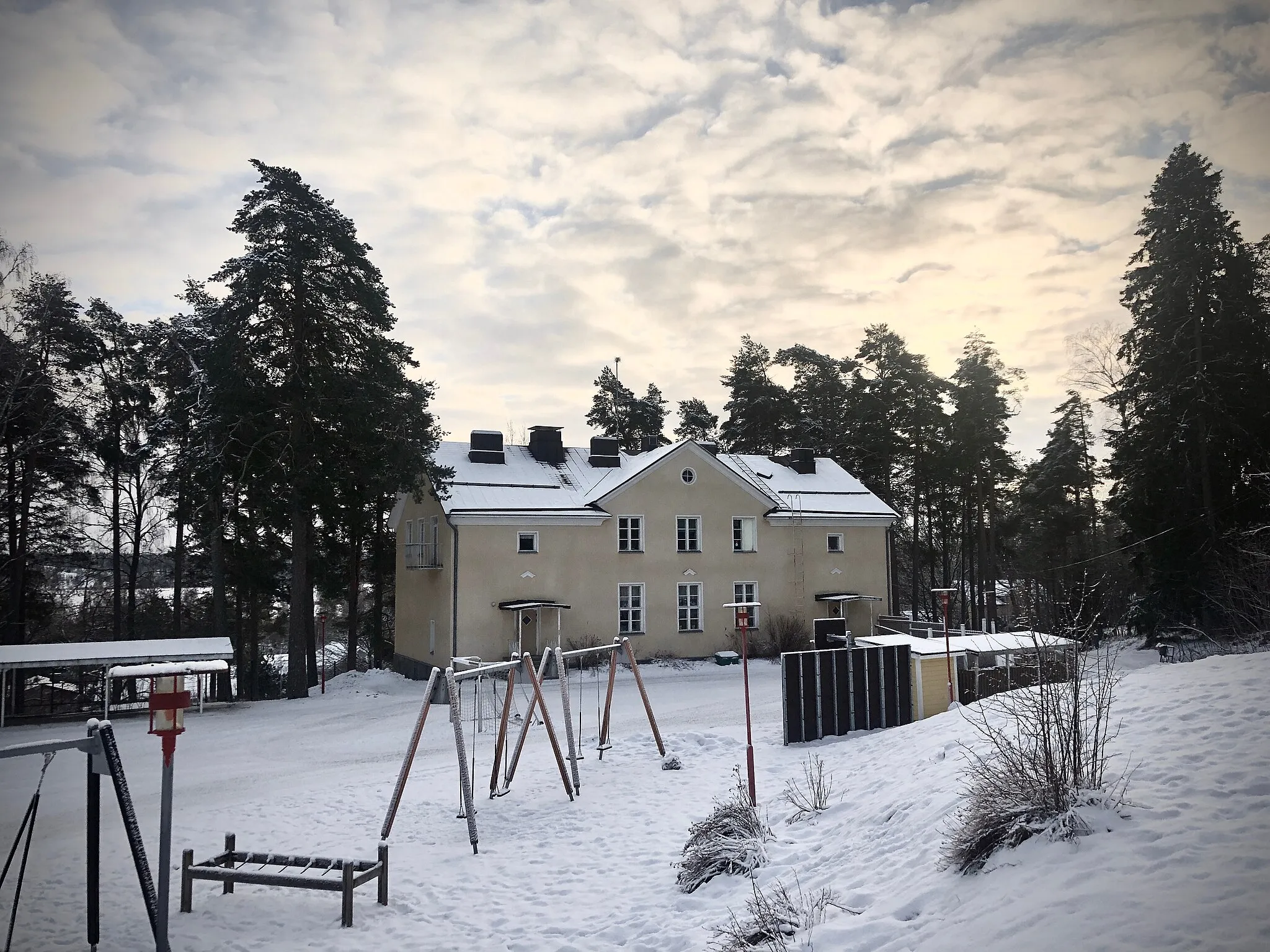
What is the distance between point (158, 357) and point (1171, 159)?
34.5 meters

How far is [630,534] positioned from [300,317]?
13.2 meters

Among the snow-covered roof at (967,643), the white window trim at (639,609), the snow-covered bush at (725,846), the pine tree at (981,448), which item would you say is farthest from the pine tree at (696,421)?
the snow-covered bush at (725,846)

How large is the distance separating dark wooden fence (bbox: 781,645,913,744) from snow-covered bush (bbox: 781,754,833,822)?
11.3 ft

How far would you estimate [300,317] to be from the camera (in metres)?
23.9

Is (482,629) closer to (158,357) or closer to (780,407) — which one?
(158,357)

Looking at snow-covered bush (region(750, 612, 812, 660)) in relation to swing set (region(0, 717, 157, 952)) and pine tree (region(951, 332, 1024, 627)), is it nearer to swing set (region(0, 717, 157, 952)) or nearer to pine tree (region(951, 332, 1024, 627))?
pine tree (region(951, 332, 1024, 627))

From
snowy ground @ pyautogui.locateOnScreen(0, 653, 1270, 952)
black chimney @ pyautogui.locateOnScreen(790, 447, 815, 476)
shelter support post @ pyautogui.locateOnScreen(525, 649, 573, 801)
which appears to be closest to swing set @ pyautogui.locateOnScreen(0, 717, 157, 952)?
snowy ground @ pyautogui.locateOnScreen(0, 653, 1270, 952)

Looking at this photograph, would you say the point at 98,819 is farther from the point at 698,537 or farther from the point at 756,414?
the point at 756,414

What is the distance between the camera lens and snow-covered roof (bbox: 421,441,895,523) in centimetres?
2752

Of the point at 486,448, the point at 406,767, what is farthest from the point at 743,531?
the point at 406,767

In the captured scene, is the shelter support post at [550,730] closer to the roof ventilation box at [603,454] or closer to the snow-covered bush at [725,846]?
the snow-covered bush at [725,846]

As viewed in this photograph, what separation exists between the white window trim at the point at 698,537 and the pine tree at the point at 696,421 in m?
23.9

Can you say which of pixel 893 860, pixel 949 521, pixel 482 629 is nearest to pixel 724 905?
pixel 893 860

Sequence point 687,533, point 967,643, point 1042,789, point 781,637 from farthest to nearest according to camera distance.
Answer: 1. point 781,637
2. point 687,533
3. point 967,643
4. point 1042,789
